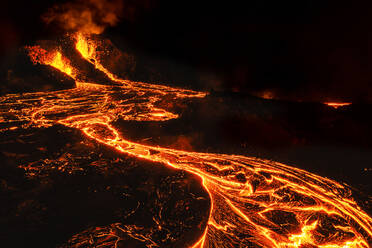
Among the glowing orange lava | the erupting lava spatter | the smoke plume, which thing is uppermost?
the smoke plume

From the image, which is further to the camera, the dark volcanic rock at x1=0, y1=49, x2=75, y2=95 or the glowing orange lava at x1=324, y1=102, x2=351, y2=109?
the dark volcanic rock at x1=0, y1=49, x2=75, y2=95

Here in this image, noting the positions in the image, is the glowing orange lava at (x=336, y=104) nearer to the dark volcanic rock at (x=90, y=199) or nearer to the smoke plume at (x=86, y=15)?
the dark volcanic rock at (x=90, y=199)

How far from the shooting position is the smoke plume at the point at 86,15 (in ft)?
19.4

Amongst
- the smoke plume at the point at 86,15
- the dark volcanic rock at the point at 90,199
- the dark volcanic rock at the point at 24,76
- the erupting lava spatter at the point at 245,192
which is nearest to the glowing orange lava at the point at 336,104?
the erupting lava spatter at the point at 245,192

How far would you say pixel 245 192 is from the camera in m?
2.29

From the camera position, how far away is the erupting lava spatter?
177 cm

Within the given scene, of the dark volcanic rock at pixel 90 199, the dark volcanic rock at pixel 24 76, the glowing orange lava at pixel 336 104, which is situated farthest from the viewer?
the dark volcanic rock at pixel 24 76

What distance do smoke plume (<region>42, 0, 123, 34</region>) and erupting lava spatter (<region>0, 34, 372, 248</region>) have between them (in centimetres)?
284

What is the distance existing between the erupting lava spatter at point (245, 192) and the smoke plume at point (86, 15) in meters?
2.84

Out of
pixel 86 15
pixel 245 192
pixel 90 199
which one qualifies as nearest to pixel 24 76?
pixel 86 15

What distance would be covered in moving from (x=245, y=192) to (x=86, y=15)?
22.1 feet

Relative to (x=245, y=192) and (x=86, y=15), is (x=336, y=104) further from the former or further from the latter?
(x=86, y=15)

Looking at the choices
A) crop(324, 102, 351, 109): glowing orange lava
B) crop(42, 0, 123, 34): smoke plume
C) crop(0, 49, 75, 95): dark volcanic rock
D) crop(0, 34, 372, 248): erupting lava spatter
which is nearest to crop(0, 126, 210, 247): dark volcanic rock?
crop(0, 34, 372, 248): erupting lava spatter

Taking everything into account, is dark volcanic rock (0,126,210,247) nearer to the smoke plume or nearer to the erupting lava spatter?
the erupting lava spatter
